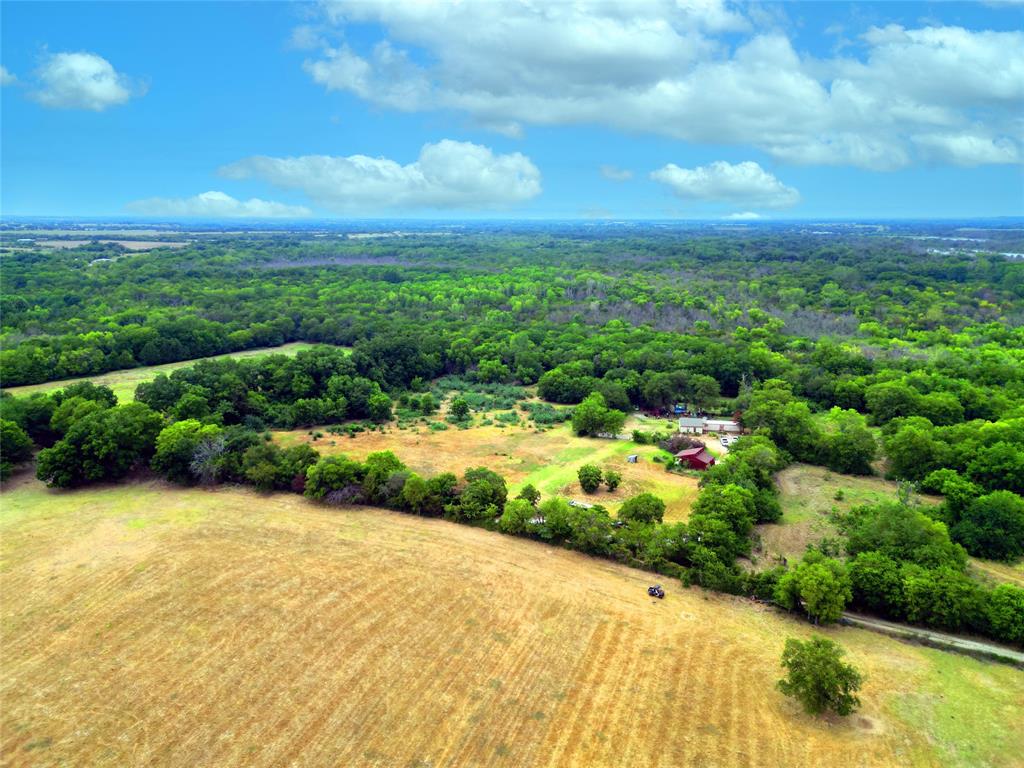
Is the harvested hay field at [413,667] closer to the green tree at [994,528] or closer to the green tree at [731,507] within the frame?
the green tree at [731,507]

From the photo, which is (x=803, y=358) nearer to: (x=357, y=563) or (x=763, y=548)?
(x=763, y=548)

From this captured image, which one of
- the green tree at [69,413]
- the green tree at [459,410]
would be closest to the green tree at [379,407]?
the green tree at [459,410]

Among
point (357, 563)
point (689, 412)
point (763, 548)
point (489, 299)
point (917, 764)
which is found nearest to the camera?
point (917, 764)

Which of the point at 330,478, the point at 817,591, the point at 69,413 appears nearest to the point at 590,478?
the point at 817,591

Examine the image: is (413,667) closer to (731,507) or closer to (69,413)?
(731,507)

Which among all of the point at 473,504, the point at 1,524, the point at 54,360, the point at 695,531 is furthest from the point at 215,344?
the point at 695,531

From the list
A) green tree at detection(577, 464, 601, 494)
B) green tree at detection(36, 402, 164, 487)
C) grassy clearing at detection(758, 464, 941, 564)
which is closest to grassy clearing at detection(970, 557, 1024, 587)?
grassy clearing at detection(758, 464, 941, 564)

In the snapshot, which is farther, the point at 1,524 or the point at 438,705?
the point at 1,524
